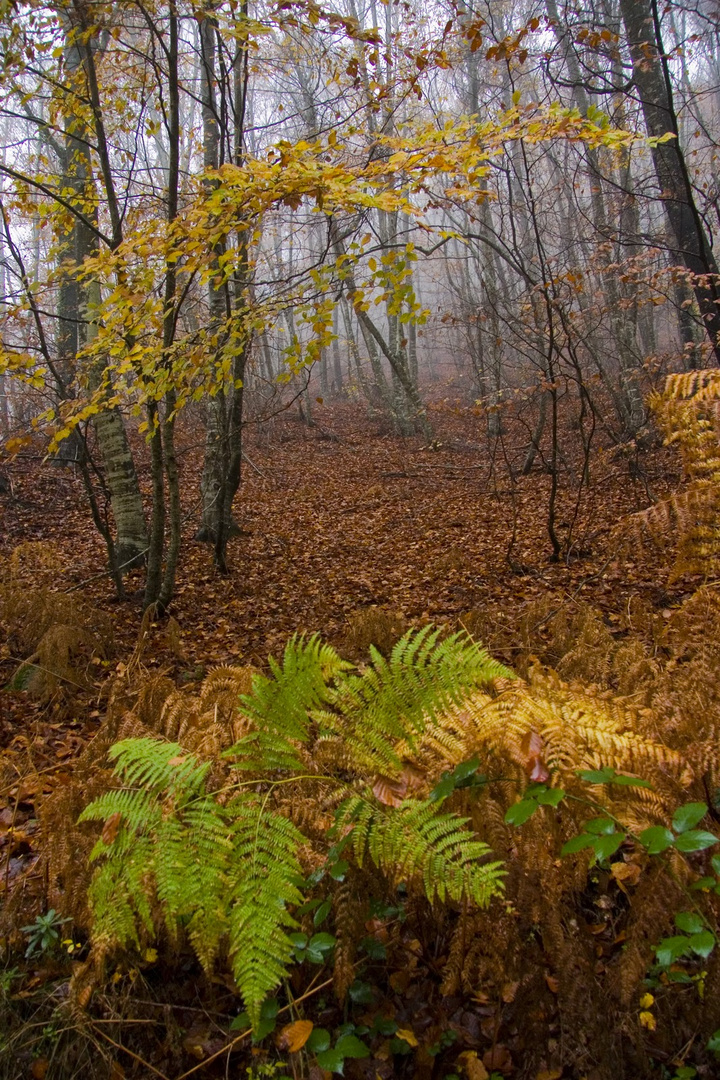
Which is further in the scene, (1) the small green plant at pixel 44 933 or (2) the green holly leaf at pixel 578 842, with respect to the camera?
(1) the small green plant at pixel 44 933

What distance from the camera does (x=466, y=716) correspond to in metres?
1.87

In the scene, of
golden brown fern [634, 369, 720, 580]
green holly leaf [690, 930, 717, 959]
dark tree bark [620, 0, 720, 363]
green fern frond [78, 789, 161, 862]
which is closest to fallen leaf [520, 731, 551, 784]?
green holly leaf [690, 930, 717, 959]

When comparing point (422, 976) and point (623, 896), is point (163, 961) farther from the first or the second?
point (623, 896)

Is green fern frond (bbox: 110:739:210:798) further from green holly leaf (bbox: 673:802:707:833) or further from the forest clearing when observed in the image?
green holly leaf (bbox: 673:802:707:833)

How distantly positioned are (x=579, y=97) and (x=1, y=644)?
56.0 feet

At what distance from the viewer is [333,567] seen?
22.9ft

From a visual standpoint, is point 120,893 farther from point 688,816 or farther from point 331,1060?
point 688,816

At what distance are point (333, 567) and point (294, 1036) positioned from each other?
5.54 meters

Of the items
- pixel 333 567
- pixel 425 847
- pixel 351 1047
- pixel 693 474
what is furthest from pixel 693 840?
pixel 333 567

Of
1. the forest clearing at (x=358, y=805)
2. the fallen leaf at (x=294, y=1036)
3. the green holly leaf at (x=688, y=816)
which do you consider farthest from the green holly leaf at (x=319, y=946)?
the green holly leaf at (x=688, y=816)

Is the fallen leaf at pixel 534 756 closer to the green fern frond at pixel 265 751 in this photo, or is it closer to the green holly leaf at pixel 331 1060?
the green fern frond at pixel 265 751

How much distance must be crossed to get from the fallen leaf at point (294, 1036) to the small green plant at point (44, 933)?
851 millimetres

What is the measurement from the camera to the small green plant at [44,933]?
1901 mm

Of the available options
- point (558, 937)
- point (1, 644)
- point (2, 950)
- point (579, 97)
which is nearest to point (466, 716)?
point (558, 937)
